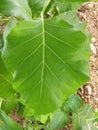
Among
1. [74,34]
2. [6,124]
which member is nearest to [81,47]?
[74,34]

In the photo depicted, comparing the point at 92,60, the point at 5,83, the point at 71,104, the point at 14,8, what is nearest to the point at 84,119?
the point at 71,104

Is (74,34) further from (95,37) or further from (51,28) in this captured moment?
(95,37)

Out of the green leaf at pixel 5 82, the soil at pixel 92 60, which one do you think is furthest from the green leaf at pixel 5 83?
the soil at pixel 92 60

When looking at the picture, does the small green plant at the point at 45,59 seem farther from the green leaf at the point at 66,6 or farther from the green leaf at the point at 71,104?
the green leaf at the point at 71,104

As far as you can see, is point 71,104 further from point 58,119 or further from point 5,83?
point 5,83

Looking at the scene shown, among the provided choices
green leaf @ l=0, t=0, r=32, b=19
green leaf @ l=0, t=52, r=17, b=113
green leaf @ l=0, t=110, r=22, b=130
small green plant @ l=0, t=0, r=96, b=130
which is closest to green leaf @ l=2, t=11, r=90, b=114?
small green plant @ l=0, t=0, r=96, b=130

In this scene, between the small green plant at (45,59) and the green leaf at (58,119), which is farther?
the green leaf at (58,119)
